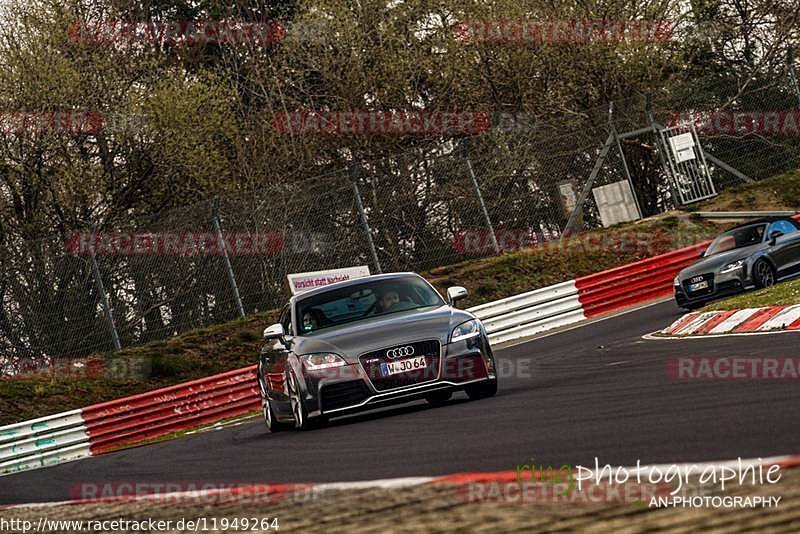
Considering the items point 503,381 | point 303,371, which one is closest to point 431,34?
point 503,381

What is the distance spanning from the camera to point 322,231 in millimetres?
27500

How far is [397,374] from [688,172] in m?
A: 19.9

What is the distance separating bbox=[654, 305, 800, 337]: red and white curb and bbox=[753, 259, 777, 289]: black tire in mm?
2930

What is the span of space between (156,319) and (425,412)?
1534 cm

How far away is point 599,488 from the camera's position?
19.3 feet

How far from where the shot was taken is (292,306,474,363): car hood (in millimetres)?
12273

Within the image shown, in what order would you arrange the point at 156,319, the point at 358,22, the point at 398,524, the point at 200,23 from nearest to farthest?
1. the point at 398,524
2. the point at 156,319
3. the point at 358,22
4. the point at 200,23

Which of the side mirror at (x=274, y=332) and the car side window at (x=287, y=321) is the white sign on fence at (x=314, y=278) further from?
the side mirror at (x=274, y=332)

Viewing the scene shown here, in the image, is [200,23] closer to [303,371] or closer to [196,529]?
[303,371]

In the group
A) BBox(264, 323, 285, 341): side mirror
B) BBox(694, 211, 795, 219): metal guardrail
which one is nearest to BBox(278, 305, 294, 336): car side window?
BBox(264, 323, 285, 341): side mirror

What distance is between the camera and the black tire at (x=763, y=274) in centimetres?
1945

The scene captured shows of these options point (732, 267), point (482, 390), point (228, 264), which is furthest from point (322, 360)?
point (228, 264)

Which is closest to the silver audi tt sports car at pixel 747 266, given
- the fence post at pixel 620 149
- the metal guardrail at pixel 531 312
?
the metal guardrail at pixel 531 312

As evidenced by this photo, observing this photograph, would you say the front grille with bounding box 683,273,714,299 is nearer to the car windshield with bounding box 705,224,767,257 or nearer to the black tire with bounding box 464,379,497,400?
the car windshield with bounding box 705,224,767,257
